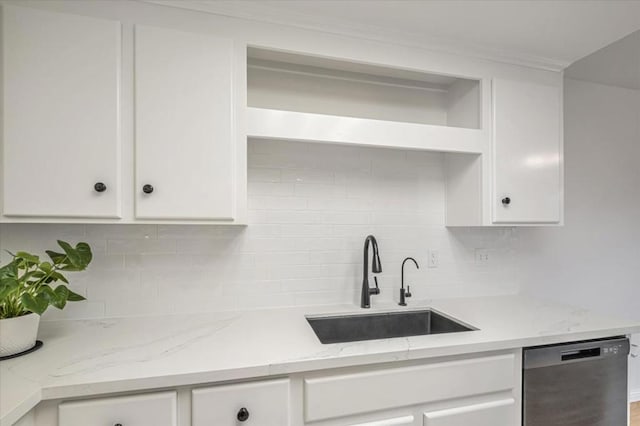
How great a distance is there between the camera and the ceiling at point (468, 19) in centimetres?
142

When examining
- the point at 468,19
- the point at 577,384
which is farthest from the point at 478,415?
the point at 468,19

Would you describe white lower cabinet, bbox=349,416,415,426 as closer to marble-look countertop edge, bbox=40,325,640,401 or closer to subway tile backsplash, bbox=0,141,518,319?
marble-look countertop edge, bbox=40,325,640,401

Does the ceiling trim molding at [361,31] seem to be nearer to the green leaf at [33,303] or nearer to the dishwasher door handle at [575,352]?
the green leaf at [33,303]

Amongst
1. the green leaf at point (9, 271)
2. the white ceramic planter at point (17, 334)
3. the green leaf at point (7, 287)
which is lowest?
the white ceramic planter at point (17, 334)

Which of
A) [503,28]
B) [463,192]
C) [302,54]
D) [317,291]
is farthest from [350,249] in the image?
[503,28]

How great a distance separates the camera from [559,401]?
141cm

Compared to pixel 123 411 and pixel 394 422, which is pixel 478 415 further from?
pixel 123 411

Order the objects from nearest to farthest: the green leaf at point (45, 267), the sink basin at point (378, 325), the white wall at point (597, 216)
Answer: the green leaf at point (45, 267) < the sink basin at point (378, 325) < the white wall at point (597, 216)

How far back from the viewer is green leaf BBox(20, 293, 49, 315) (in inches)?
42.4

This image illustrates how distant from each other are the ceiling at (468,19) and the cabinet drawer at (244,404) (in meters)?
1.47

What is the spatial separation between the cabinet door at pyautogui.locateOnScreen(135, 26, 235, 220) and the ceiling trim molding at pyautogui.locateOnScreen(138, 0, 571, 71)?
13cm

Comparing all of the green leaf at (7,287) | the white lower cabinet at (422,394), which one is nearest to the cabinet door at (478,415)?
the white lower cabinet at (422,394)

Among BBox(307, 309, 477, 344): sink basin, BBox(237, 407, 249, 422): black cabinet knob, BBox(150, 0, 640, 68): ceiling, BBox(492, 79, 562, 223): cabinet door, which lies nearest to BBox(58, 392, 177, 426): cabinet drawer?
BBox(237, 407, 249, 422): black cabinet knob

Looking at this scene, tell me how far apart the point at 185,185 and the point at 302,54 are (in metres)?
0.80
